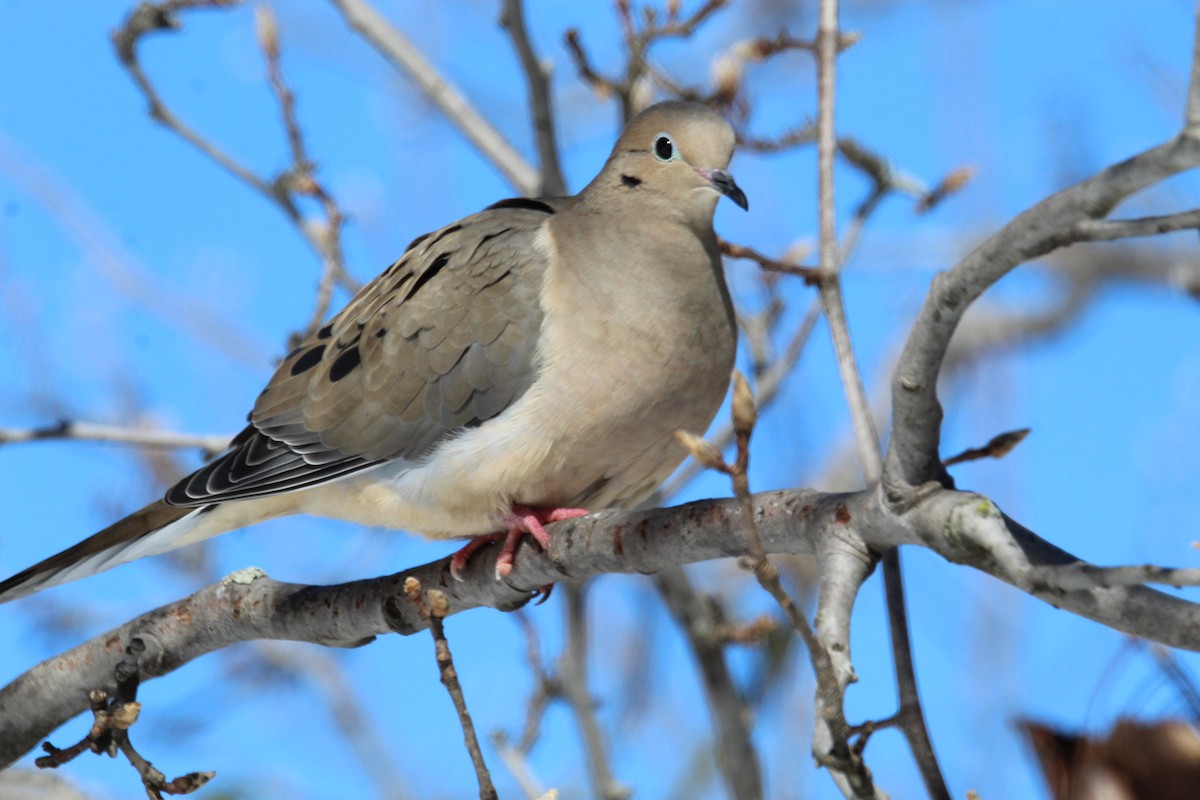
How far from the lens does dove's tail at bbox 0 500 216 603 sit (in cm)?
343

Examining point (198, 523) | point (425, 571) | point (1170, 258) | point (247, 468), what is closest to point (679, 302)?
point (425, 571)

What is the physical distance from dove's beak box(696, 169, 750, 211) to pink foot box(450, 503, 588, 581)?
925 mm

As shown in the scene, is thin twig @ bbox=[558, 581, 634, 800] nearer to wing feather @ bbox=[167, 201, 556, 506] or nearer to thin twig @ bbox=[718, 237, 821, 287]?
wing feather @ bbox=[167, 201, 556, 506]

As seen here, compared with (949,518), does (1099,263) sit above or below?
above

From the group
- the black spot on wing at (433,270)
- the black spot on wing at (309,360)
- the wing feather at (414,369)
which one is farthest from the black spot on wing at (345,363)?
the black spot on wing at (433,270)

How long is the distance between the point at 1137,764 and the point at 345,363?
2809 millimetres

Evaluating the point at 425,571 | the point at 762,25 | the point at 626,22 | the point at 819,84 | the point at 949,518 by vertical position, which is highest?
the point at 762,25

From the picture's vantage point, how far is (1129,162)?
5.42ft

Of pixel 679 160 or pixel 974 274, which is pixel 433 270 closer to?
pixel 679 160

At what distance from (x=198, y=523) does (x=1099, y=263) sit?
16.7 feet

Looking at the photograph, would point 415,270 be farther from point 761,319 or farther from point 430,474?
point 761,319

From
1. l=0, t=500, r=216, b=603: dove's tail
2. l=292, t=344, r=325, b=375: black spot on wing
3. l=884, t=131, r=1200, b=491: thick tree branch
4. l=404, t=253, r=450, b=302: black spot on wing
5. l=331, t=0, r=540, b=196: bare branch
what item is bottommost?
l=884, t=131, r=1200, b=491: thick tree branch

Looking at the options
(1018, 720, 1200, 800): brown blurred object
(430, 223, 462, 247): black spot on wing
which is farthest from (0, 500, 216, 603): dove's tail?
(1018, 720, 1200, 800): brown blurred object

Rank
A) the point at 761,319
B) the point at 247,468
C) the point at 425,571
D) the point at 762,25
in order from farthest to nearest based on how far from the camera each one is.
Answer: the point at 762,25 < the point at 761,319 < the point at 247,468 < the point at 425,571
